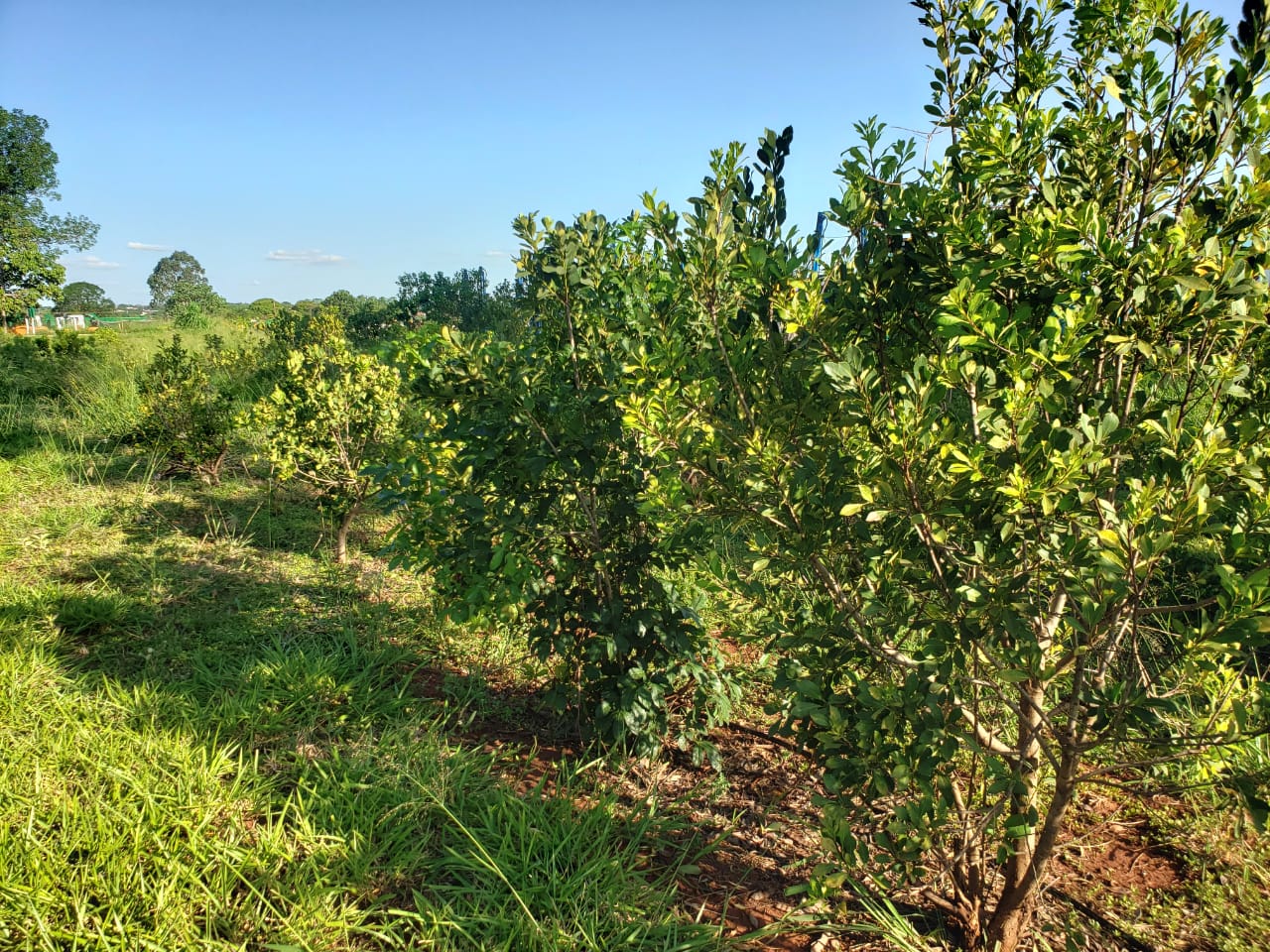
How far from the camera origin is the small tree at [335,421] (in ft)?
16.4

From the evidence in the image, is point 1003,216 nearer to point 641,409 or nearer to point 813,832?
point 641,409

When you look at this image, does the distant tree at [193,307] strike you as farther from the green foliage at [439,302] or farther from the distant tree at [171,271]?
the distant tree at [171,271]

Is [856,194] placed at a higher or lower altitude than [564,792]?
higher

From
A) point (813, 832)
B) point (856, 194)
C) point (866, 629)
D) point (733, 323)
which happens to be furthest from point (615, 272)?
point (813, 832)

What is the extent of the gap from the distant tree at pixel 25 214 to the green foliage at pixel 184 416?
28005mm

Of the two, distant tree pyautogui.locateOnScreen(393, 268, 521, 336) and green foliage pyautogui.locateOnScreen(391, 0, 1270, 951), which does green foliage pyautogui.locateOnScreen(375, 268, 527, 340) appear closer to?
distant tree pyautogui.locateOnScreen(393, 268, 521, 336)

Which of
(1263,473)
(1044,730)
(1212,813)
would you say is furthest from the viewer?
(1212,813)

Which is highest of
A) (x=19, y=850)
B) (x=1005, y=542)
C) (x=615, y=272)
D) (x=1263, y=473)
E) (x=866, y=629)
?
(x=615, y=272)

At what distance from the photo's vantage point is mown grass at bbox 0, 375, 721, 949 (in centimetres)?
203

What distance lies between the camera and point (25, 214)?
96.7 feet

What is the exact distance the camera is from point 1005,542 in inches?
67.9

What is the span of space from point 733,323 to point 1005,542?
0.98 m

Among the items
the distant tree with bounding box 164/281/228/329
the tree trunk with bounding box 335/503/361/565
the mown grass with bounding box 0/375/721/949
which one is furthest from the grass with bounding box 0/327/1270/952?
the distant tree with bounding box 164/281/228/329

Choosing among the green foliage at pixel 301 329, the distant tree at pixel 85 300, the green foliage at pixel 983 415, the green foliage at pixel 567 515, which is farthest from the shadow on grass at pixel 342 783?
the distant tree at pixel 85 300
